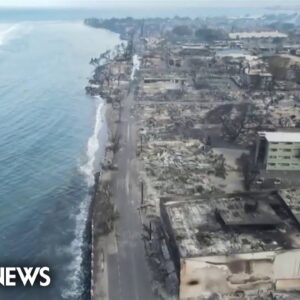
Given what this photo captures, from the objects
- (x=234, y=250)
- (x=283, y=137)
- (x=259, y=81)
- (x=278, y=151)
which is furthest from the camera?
(x=259, y=81)

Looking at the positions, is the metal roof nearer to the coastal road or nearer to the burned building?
the coastal road

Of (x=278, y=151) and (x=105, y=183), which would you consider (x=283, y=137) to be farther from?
(x=105, y=183)

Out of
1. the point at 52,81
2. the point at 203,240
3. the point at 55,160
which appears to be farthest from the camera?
the point at 52,81

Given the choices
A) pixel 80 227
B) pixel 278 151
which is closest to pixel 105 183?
pixel 80 227

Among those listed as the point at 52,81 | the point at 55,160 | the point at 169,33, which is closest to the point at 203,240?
the point at 55,160

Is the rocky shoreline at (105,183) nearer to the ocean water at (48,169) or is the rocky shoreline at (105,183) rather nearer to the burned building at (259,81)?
the ocean water at (48,169)

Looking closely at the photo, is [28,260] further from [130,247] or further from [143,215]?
[143,215]

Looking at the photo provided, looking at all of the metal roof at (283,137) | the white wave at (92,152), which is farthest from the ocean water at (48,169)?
the metal roof at (283,137)
